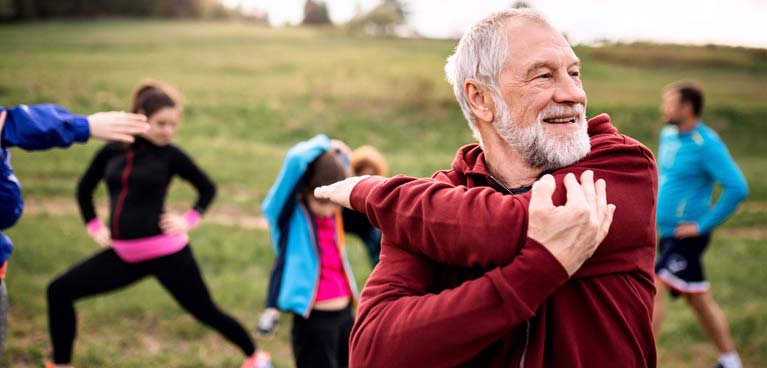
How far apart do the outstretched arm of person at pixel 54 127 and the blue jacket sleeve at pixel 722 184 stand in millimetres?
4696

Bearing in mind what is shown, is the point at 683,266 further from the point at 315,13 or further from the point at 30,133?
the point at 315,13

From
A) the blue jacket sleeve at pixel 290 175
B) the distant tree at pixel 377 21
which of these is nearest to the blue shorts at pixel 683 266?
the blue jacket sleeve at pixel 290 175

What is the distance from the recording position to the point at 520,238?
1.50m

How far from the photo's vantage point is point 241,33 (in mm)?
36406

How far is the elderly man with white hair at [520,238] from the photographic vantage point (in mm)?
1448

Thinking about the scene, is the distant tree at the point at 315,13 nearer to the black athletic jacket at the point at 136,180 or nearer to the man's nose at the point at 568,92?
the black athletic jacket at the point at 136,180

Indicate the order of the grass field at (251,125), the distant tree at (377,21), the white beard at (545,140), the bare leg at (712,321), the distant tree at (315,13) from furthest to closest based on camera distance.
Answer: the distant tree at (315,13)
the distant tree at (377,21)
the grass field at (251,125)
the bare leg at (712,321)
the white beard at (545,140)

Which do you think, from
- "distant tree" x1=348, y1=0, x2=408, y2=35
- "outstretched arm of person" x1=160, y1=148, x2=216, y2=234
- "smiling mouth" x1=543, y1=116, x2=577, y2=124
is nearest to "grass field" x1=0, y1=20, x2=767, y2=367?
"outstretched arm of person" x1=160, y1=148, x2=216, y2=234

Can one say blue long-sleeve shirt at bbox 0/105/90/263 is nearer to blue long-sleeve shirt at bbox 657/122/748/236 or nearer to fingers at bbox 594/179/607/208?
fingers at bbox 594/179/607/208

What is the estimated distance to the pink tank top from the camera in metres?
3.73

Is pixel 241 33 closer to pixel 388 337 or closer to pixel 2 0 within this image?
pixel 2 0

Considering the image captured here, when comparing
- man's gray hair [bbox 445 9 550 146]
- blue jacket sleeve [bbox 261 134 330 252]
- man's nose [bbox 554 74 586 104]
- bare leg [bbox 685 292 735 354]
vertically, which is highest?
man's gray hair [bbox 445 9 550 146]

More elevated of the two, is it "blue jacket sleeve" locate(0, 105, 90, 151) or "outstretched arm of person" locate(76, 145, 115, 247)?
"blue jacket sleeve" locate(0, 105, 90, 151)

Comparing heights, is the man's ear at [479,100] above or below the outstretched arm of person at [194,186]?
above
